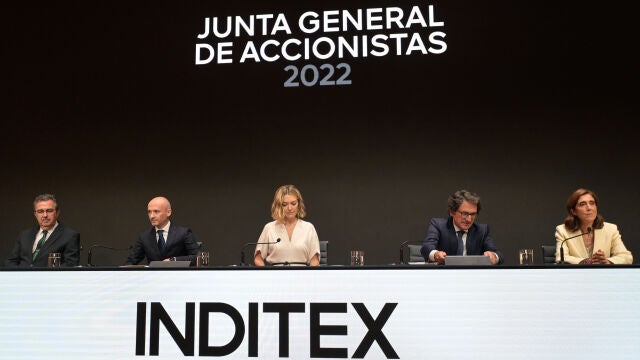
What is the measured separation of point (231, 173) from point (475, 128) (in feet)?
6.99

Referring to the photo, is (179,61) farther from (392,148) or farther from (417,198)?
(417,198)

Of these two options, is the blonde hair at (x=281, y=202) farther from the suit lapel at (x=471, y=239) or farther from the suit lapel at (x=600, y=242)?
the suit lapel at (x=600, y=242)

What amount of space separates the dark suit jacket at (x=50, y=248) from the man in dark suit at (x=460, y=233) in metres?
2.40

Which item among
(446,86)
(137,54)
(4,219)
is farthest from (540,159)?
(4,219)

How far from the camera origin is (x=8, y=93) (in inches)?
214

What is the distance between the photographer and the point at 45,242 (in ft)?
13.2

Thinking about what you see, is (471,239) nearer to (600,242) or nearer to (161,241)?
(600,242)

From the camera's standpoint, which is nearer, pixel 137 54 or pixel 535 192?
pixel 535 192

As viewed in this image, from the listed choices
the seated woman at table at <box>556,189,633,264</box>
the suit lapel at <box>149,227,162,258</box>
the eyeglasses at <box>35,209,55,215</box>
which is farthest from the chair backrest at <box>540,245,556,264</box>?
the eyeglasses at <box>35,209,55,215</box>

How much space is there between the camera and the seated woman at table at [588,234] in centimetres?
357

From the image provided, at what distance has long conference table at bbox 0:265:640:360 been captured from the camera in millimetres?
2340

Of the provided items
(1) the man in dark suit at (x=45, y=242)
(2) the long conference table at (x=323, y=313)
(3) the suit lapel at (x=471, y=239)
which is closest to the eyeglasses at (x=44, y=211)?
(1) the man in dark suit at (x=45, y=242)

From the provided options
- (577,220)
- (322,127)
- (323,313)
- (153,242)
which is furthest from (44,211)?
(577,220)

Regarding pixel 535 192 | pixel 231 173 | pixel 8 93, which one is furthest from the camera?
pixel 8 93
